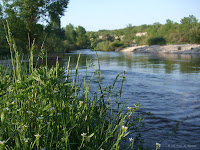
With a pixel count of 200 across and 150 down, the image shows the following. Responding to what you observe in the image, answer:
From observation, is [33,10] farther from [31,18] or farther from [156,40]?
[156,40]

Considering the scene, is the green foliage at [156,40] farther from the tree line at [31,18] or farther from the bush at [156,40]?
the tree line at [31,18]

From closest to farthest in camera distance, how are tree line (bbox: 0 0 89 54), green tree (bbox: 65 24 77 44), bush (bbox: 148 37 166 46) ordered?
tree line (bbox: 0 0 89 54) < bush (bbox: 148 37 166 46) < green tree (bbox: 65 24 77 44)

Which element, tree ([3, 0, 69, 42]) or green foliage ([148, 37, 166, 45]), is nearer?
tree ([3, 0, 69, 42])

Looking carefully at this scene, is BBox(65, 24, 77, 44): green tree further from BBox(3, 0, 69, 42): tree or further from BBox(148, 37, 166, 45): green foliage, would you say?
BBox(3, 0, 69, 42): tree

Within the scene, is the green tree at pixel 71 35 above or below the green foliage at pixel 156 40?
above

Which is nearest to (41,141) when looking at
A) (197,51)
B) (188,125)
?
(188,125)

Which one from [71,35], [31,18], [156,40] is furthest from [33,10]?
[71,35]

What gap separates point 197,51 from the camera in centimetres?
2638

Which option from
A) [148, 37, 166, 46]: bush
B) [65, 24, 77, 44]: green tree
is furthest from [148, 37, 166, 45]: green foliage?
[65, 24, 77, 44]: green tree

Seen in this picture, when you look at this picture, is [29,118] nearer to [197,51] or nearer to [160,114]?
[160,114]

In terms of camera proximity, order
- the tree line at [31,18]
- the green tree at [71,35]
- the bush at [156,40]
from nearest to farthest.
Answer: the tree line at [31,18] → the bush at [156,40] → the green tree at [71,35]

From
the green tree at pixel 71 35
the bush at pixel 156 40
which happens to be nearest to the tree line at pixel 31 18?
the bush at pixel 156 40

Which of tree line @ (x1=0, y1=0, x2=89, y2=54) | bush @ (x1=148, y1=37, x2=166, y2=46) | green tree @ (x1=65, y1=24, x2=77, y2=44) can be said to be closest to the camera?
tree line @ (x1=0, y1=0, x2=89, y2=54)

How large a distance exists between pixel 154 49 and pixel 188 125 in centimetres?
3013
